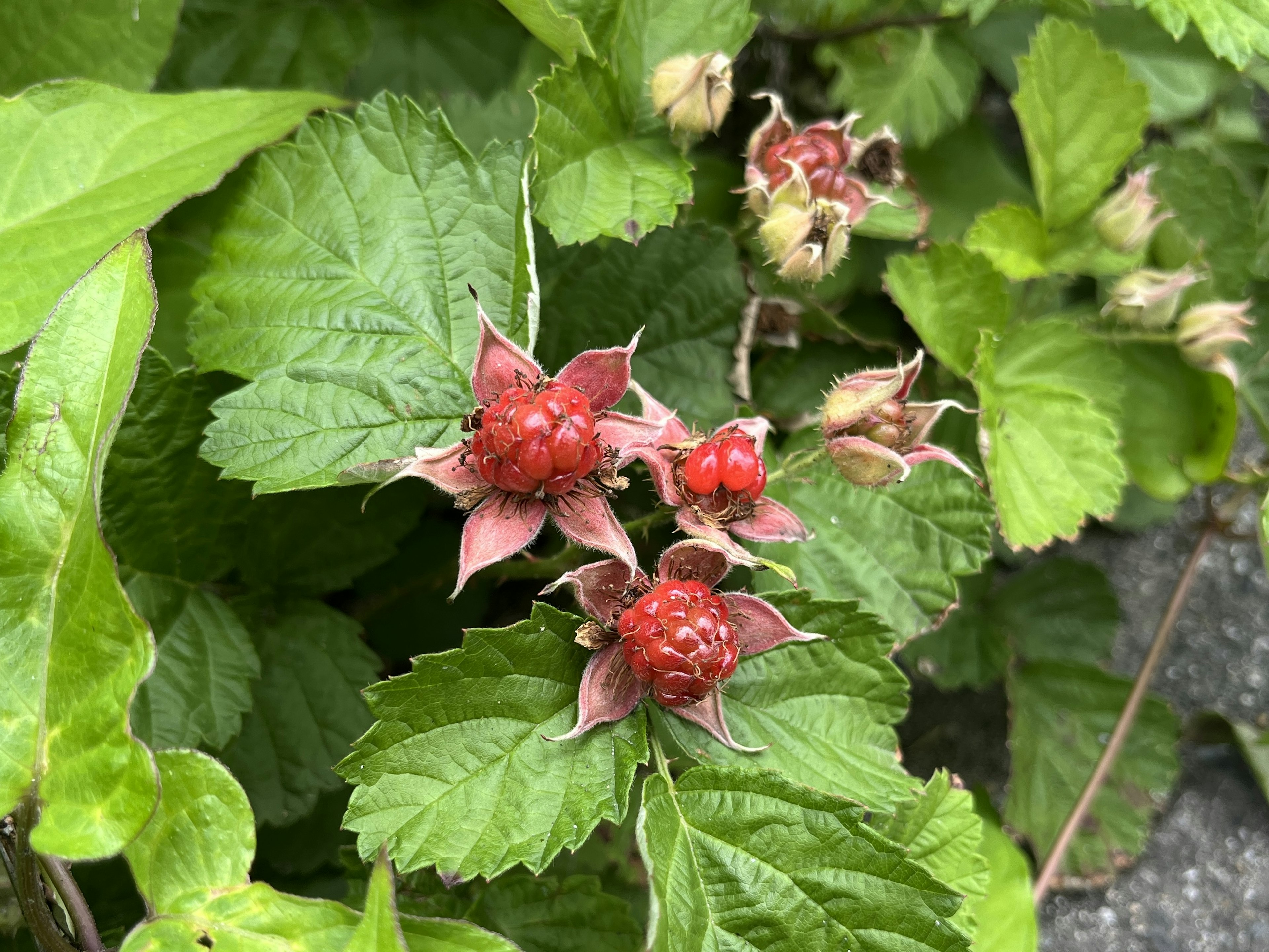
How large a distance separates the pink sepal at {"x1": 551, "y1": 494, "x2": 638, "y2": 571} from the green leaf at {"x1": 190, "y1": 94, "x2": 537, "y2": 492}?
0.21m

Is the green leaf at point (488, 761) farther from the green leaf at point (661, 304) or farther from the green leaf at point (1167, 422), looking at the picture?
the green leaf at point (1167, 422)

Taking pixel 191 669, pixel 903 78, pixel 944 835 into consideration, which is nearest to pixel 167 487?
pixel 191 669

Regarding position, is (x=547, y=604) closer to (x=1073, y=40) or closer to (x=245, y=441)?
(x=245, y=441)

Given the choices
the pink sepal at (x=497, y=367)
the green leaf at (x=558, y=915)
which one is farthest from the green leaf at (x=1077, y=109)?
the green leaf at (x=558, y=915)

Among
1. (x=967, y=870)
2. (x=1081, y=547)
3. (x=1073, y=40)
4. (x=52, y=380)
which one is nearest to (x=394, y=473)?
(x=52, y=380)

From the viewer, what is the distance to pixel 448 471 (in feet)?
3.42

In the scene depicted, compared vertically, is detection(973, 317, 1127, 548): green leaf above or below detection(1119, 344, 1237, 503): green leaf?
above

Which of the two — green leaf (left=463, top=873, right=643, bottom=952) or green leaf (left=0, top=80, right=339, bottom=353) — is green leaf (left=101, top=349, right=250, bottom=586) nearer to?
green leaf (left=0, top=80, right=339, bottom=353)

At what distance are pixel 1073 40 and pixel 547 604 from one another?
1171mm

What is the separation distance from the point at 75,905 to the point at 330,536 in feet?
2.01

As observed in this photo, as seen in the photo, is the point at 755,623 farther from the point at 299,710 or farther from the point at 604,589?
the point at 299,710

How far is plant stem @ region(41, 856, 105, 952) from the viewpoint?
3.22 feet

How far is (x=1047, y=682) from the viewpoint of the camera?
1960 mm

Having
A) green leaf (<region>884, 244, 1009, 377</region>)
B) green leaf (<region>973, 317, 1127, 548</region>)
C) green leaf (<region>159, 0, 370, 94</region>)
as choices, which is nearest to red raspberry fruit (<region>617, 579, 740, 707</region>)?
green leaf (<region>973, 317, 1127, 548</region>)
